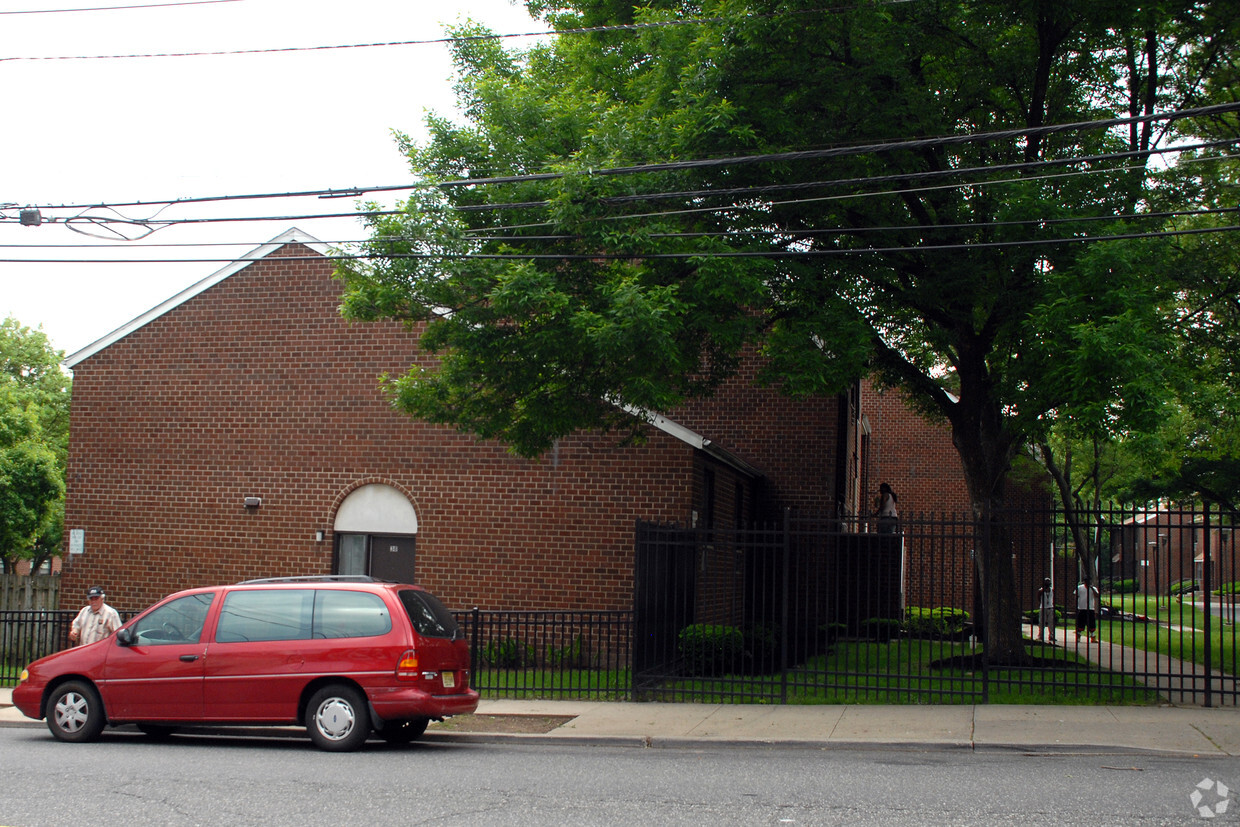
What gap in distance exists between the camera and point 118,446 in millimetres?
19781

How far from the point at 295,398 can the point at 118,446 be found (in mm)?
3455

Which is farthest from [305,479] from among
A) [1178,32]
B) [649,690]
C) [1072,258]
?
[1178,32]

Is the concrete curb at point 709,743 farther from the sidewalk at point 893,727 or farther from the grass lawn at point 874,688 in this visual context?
the grass lawn at point 874,688

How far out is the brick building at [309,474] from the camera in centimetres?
1808

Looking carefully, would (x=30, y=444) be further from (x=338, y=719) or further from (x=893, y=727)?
(x=893, y=727)

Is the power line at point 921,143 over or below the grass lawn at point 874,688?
over

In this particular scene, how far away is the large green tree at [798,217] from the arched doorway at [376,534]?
11.6 feet

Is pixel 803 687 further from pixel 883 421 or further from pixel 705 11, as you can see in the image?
pixel 883 421

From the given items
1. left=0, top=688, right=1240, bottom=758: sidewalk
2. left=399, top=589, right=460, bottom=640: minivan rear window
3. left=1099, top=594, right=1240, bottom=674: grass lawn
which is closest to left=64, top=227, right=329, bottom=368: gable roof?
left=0, top=688, right=1240, bottom=758: sidewalk

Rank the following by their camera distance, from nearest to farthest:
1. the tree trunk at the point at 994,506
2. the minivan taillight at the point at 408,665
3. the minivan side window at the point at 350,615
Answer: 1. the minivan taillight at the point at 408,665
2. the minivan side window at the point at 350,615
3. the tree trunk at the point at 994,506

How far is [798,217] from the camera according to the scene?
14711 mm

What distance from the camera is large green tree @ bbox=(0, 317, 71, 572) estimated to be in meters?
38.0

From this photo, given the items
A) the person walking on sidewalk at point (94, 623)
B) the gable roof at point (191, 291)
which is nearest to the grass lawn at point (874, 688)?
the person walking on sidewalk at point (94, 623)

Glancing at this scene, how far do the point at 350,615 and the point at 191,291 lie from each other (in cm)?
1113
